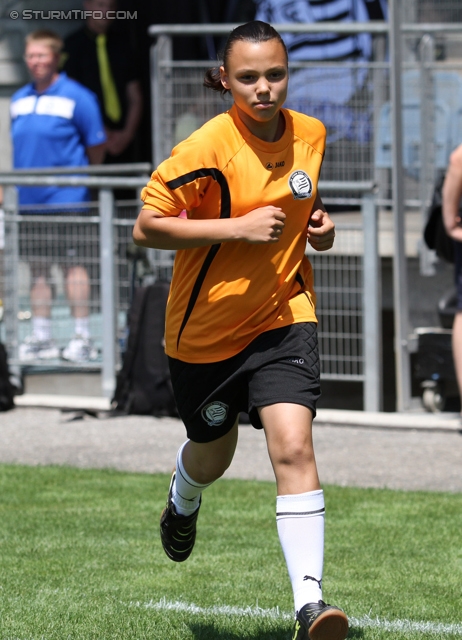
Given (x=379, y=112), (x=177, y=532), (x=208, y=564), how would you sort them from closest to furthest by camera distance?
(x=177, y=532) < (x=208, y=564) < (x=379, y=112)

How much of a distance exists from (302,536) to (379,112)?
6920mm

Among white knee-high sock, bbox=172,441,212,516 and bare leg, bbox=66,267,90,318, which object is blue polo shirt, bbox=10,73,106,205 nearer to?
bare leg, bbox=66,267,90,318

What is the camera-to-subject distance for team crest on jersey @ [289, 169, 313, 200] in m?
4.43

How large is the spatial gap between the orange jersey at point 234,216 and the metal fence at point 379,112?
5.68 meters

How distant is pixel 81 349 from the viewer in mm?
10617

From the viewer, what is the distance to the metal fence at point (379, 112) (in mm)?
10461

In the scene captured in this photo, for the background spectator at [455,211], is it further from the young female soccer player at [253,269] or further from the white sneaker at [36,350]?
the young female soccer player at [253,269]

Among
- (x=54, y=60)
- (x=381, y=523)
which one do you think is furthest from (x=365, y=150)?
(x=381, y=523)

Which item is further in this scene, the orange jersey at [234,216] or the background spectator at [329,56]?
the background spectator at [329,56]

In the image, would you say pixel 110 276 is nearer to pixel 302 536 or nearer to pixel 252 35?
pixel 252 35

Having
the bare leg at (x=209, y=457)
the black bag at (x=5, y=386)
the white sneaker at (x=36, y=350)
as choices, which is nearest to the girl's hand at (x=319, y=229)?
the bare leg at (x=209, y=457)

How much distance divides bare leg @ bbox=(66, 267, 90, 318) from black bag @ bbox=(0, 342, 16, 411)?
692 millimetres

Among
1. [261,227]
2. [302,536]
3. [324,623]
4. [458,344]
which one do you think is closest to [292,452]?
[302,536]

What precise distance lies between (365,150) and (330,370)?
6.36 feet
